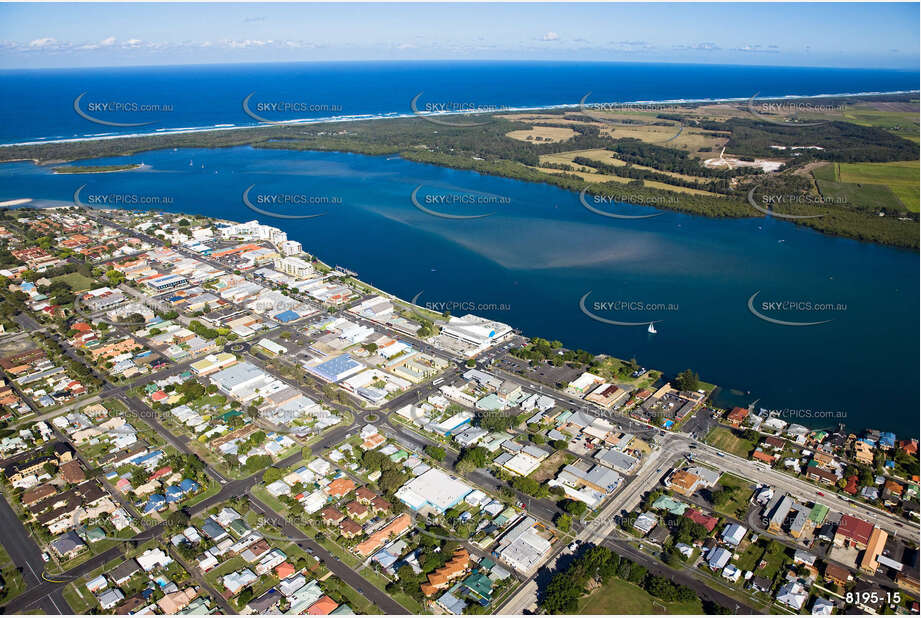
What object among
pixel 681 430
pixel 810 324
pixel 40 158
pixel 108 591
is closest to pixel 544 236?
pixel 810 324

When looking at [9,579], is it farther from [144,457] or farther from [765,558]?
[765,558]

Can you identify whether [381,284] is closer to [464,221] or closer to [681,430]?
[464,221]

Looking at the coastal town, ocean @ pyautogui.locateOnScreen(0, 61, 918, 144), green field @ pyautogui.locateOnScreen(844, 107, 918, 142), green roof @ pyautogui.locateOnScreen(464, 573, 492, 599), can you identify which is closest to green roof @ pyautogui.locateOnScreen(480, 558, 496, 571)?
the coastal town

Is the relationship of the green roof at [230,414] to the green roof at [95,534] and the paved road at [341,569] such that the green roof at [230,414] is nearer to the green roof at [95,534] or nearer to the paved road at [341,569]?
the paved road at [341,569]

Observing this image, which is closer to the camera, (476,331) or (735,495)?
(735,495)

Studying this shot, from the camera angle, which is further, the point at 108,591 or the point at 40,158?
the point at 40,158

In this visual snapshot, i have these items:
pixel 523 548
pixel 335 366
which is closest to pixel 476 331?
pixel 335 366

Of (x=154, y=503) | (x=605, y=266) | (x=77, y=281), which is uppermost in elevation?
(x=605, y=266)

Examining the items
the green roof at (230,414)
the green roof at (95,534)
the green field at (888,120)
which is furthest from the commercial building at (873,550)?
the green field at (888,120)
